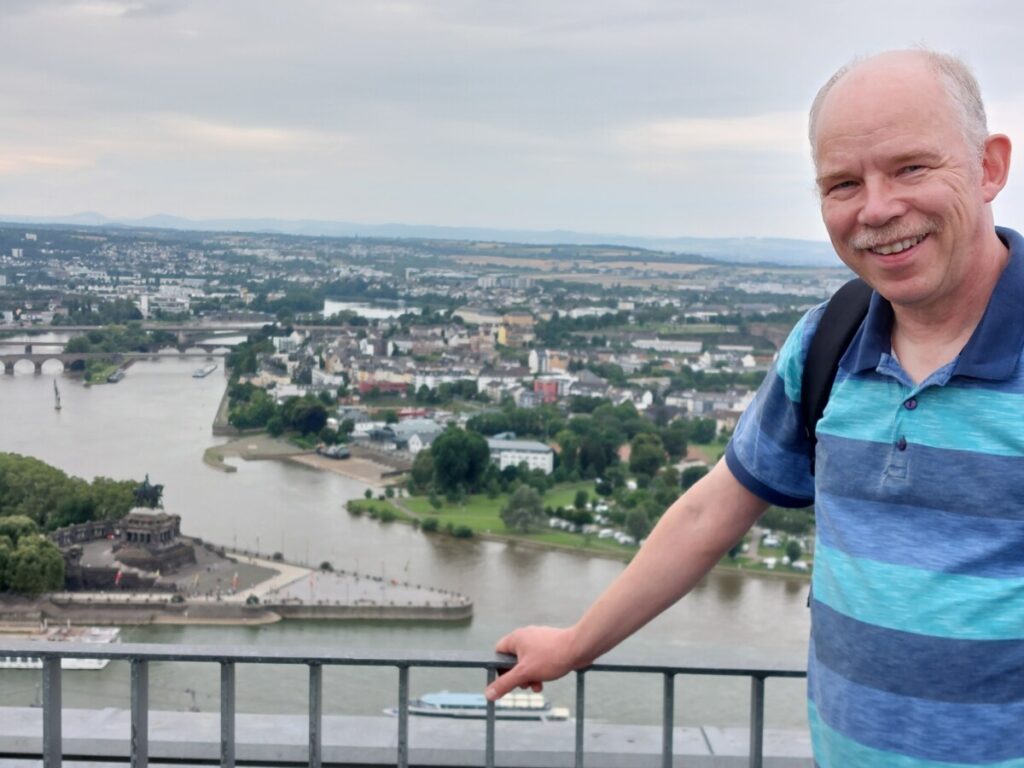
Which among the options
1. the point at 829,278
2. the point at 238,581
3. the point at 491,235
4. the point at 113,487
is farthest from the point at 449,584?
the point at 491,235

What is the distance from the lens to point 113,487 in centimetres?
1005

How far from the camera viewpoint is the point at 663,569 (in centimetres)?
60

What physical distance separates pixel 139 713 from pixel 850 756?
0.37 metres

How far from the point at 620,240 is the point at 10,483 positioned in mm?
51852

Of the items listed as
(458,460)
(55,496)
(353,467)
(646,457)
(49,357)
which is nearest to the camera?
(55,496)

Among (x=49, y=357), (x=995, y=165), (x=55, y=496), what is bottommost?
(x=55, y=496)

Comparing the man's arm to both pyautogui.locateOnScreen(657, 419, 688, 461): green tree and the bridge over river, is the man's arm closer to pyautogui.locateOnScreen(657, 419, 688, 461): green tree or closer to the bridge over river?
pyautogui.locateOnScreen(657, 419, 688, 461): green tree

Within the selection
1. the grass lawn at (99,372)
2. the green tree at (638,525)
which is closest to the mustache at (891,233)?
the green tree at (638,525)

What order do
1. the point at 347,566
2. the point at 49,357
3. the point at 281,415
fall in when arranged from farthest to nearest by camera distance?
1. the point at 49,357
2. the point at 281,415
3. the point at 347,566

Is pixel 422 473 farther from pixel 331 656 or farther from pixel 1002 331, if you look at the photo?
pixel 1002 331

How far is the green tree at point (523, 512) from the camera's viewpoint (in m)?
10.0

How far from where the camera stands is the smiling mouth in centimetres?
48

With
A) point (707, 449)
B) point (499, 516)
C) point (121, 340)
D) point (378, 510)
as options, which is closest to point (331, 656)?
point (499, 516)

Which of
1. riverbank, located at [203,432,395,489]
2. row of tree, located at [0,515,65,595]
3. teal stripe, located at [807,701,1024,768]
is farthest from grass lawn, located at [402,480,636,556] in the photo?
teal stripe, located at [807,701,1024,768]
